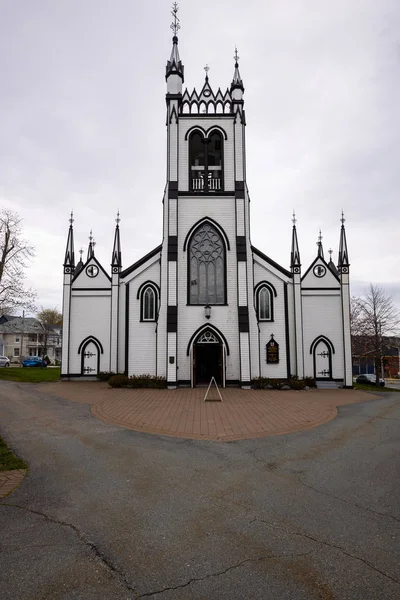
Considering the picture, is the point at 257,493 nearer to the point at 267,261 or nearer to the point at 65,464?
the point at 65,464

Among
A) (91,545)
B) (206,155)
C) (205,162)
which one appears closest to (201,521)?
(91,545)

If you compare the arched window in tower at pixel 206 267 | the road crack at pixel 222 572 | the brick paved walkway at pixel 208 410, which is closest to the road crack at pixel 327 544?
the road crack at pixel 222 572

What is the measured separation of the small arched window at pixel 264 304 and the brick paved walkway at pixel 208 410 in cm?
550

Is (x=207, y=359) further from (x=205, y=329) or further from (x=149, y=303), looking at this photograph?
(x=149, y=303)

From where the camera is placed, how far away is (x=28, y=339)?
73.4 meters

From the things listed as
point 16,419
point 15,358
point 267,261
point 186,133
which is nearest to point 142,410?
point 16,419

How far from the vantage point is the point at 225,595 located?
362 centimetres

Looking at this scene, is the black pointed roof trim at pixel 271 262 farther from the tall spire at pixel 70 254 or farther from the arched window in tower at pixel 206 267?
the tall spire at pixel 70 254

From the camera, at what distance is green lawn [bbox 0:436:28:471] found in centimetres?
745

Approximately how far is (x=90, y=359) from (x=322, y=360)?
52.8 feet

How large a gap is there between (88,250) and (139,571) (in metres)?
29.6

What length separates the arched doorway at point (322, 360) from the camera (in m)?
24.8

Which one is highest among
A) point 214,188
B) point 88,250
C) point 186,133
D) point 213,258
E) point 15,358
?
point 186,133

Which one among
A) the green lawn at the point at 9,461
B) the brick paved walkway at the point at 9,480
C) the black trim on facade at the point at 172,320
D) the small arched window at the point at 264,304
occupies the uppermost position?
the small arched window at the point at 264,304
